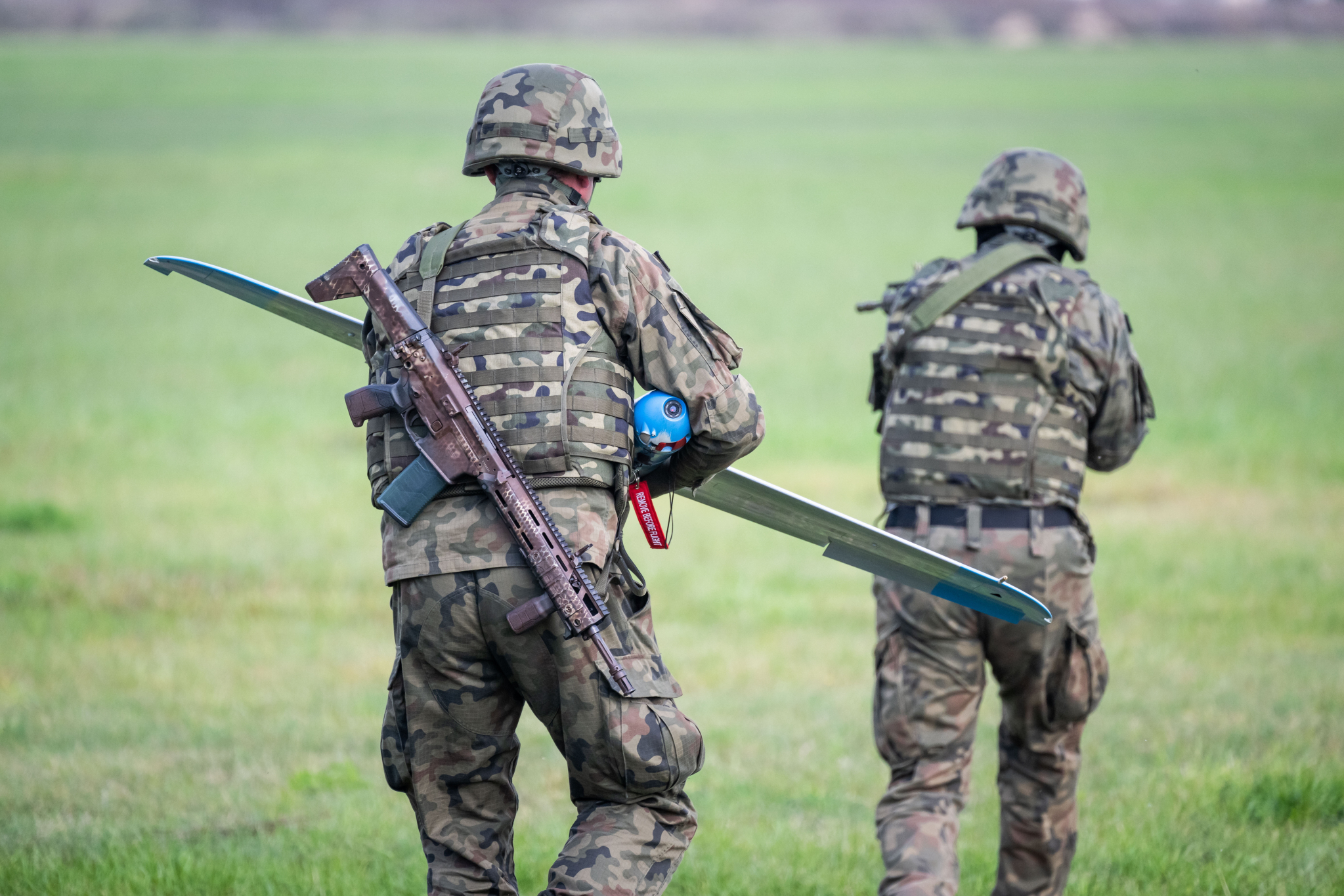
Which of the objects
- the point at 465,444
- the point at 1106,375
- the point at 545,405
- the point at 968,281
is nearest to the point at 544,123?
the point at 545,405

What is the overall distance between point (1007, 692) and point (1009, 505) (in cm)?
68

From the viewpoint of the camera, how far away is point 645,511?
4.58 meters

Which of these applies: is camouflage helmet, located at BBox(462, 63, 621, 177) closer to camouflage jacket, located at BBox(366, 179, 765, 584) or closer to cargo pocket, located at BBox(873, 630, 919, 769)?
camouflage jacket, located at BBox(366, 179, 765, 584)

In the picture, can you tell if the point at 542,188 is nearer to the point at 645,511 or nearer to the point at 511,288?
the point at 511,288

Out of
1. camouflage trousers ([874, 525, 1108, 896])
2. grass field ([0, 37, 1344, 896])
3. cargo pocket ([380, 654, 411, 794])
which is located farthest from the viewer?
grass field ([0, 37, 1344, 896])

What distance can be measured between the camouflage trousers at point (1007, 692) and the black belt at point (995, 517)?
26 millimetres

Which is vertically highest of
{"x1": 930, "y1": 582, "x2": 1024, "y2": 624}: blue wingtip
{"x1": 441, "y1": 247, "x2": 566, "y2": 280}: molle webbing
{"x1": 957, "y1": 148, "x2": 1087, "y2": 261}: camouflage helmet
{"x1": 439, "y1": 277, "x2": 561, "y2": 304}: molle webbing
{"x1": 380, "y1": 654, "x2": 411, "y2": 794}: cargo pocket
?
{"x1": 957, "y1": 148, "x2": 1087, "y2": 261}: camouflage helmet

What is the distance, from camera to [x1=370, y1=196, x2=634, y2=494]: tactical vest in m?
4.27

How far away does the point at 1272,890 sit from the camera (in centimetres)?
568

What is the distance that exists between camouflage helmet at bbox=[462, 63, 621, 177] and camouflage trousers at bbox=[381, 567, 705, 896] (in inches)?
46.5

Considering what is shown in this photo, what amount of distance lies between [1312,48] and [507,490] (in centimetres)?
7061

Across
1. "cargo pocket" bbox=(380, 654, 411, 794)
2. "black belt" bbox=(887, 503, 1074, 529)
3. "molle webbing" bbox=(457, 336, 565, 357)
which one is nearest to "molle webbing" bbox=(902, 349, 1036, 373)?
"black belt" bbox=(887, 503, 1074, 529)

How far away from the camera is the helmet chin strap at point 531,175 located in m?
4.58

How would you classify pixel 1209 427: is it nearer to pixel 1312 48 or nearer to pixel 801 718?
pixel 801 718
